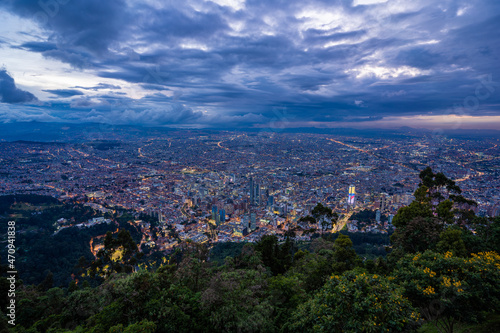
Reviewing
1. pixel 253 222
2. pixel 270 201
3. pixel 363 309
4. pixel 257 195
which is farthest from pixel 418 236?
pixel 257 195

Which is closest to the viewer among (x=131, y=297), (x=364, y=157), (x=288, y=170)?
(x=131, y=297)

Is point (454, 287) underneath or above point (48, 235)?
above

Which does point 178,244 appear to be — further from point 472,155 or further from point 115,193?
point 472,155

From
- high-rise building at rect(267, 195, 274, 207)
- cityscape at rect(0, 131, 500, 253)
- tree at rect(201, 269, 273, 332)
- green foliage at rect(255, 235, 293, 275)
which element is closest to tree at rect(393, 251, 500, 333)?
tree at rect(201, 269, 273, 332)

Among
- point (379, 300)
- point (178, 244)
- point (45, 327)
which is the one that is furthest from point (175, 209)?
point (379, 300)

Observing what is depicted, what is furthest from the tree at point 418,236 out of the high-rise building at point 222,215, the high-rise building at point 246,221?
the high-rise building at point 222,215

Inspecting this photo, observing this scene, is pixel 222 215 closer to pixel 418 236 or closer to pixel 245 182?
pixel 245 182
